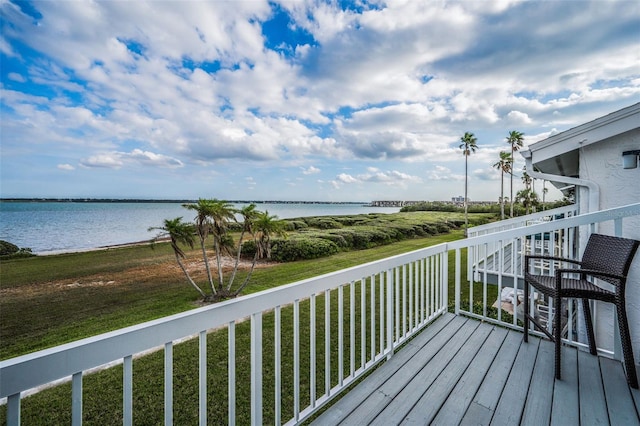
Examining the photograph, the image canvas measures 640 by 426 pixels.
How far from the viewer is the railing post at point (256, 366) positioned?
144 centimetres

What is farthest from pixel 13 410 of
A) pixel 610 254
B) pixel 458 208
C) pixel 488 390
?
pixel 458 208

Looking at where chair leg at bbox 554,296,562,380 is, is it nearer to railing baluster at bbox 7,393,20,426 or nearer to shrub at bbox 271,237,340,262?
railing baluster at bbox 7,393,20,426

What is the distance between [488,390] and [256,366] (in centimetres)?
173

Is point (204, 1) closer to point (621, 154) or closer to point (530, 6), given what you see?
point (530, 6)

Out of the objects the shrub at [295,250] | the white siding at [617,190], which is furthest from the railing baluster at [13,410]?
the shrub at [295,250]

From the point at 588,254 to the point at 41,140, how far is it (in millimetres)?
18361

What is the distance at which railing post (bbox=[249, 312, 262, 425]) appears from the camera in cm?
144

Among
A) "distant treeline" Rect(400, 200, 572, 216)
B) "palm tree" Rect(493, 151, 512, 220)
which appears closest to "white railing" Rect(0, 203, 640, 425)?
"palm tree" Rect(493, 151, 512, 220)

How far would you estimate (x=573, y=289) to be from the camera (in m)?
2.08

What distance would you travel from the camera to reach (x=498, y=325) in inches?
125

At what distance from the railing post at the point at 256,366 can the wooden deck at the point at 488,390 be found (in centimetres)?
49

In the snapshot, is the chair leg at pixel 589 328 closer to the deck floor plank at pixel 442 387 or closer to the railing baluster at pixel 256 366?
the deck floor plank at pixel 442 387

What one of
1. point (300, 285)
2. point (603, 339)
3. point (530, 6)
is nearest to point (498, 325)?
point (603, 339)

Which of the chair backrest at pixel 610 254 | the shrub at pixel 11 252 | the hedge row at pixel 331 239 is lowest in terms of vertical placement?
the shrub at pixel 11 252
